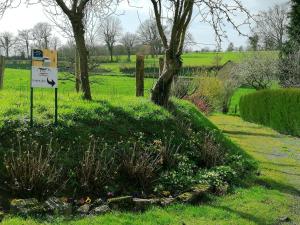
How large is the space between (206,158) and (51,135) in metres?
3.69

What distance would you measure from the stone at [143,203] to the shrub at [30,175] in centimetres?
133

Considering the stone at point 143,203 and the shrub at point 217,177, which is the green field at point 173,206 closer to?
the stone at point 143,203

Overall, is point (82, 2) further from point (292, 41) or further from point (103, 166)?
point (292, 41)

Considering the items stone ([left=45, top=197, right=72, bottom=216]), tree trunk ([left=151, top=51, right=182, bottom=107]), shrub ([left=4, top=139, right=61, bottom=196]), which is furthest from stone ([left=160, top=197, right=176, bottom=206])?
tree trunk ([left=151, top=51, right=182, bottom=107])

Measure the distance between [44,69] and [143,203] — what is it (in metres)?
3.29

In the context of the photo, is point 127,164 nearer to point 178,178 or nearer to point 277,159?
point 178,178

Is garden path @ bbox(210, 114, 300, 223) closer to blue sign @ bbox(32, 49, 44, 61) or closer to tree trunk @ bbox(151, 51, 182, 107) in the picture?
tree trunk @ bbox(151, 51, 182, 107)

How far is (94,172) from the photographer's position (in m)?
8.09

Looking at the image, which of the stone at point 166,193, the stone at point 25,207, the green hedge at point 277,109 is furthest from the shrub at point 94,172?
the green hedge at point 277,109

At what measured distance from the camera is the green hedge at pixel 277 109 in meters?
23.7

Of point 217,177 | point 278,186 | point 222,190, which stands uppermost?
point 217,177

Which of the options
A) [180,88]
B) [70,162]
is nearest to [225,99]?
[180,88]

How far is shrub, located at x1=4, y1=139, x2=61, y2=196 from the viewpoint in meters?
7.40

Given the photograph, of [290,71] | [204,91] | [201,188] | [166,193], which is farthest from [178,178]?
[290,71]
